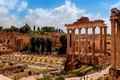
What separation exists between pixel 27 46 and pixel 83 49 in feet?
137

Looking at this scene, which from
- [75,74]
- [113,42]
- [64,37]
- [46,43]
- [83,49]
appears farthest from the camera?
[46,43]

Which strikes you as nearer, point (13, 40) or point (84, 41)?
point (84, 41)

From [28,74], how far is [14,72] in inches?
112

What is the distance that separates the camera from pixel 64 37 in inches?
2857

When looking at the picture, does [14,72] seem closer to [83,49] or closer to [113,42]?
[83,49]

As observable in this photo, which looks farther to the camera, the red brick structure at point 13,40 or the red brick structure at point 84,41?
the red brick structure at point 13,40

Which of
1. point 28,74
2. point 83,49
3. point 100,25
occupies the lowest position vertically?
point 28,74

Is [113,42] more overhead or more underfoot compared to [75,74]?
more overhead

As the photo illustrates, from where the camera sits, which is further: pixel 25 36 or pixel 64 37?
pixel 25 36

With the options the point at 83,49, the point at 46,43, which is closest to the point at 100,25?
the point at 83,49

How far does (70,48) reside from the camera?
43.5 metres

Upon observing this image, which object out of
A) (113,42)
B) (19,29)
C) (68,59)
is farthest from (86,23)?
(19,29)

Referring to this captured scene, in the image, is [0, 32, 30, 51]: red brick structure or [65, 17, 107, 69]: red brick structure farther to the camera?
[0, 32, 30, 51]: red brick structure

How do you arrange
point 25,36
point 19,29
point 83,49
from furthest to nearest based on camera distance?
point 19,29
point 25,36
point 83,49
